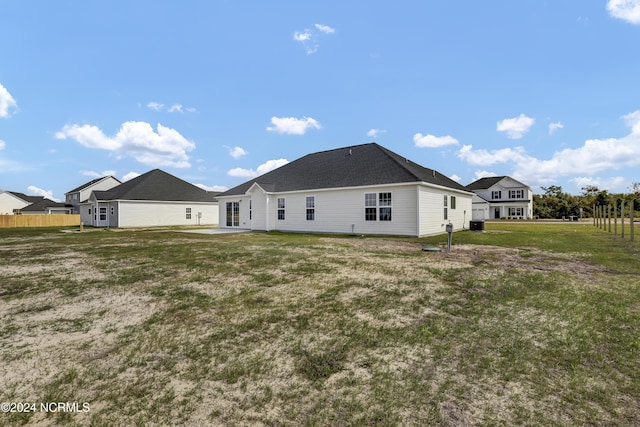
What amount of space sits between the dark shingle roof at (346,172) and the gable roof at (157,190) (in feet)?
39.7

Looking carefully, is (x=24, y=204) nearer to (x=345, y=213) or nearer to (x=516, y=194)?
(x=345, y=213)

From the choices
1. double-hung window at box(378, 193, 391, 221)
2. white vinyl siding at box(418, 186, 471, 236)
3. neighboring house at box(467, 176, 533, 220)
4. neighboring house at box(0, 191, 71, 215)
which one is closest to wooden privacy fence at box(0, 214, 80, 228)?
neighboring house at box(0, 191, 71, 215)

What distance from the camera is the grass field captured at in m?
2.57

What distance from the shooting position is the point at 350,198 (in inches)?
732

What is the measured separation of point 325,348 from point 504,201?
2210 inches

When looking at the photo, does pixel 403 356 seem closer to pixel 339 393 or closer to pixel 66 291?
pixel 339 393

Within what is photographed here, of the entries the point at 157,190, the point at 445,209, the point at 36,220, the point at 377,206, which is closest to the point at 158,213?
the point at 157,190

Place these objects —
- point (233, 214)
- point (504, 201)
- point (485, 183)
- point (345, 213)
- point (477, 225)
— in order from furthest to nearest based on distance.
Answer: point (485, 183) < point (504, 201) < point (233, 214) < point (477, 225) < point (345, 213)

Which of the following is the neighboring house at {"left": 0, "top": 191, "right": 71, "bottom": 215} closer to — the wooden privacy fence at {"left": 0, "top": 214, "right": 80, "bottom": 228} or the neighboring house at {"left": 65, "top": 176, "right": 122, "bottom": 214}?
the neighboring house at {"left": 65, "top": 176, "right": 122, "bottom": 214}

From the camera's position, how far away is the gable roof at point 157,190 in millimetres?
32344

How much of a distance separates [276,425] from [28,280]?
765 centimetres

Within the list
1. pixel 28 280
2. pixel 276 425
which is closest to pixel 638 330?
pixel 276 425

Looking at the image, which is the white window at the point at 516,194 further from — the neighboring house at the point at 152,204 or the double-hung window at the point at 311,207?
the neighboring house at the point at 152,204

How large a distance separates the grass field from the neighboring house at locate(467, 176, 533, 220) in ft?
151
